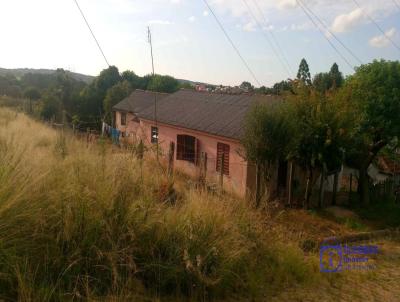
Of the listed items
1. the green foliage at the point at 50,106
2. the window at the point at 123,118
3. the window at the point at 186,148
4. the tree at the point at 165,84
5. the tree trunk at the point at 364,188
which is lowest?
the tree trunk at the point at 364,188

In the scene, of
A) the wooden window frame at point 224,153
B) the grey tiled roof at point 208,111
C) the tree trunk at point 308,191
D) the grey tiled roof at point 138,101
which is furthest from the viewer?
the grey tiled roof at point 138,101

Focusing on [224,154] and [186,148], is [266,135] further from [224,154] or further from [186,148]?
[186,148]

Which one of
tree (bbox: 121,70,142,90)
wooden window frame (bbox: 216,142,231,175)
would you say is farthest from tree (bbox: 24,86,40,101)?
wooden window frame (bbox: 216,142,231,175)

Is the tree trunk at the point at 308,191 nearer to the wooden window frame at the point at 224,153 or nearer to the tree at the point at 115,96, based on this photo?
the wooden window frame at the point at 224,153

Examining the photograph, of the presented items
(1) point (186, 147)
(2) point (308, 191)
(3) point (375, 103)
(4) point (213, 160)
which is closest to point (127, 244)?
(2) point (308, 191)

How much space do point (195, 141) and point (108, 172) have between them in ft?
42.0

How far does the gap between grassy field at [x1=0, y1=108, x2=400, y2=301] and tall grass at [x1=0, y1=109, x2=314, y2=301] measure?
11mm

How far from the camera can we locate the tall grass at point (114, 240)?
322 cm

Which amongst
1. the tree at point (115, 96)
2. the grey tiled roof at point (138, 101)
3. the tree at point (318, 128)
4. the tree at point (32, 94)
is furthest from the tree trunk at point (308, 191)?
the tree at point (32, 94)

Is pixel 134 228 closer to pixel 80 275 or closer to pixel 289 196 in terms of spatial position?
pixel 80 275

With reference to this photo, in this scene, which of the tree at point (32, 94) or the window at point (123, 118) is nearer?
the window at point (123, 118)

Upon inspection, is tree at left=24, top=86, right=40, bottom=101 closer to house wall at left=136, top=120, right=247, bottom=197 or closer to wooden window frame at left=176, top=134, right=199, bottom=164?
house wall at left=136, top=120, right=247, bottom=197

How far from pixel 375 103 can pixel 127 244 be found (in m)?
11.2

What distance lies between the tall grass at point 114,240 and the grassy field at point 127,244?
1 cm
